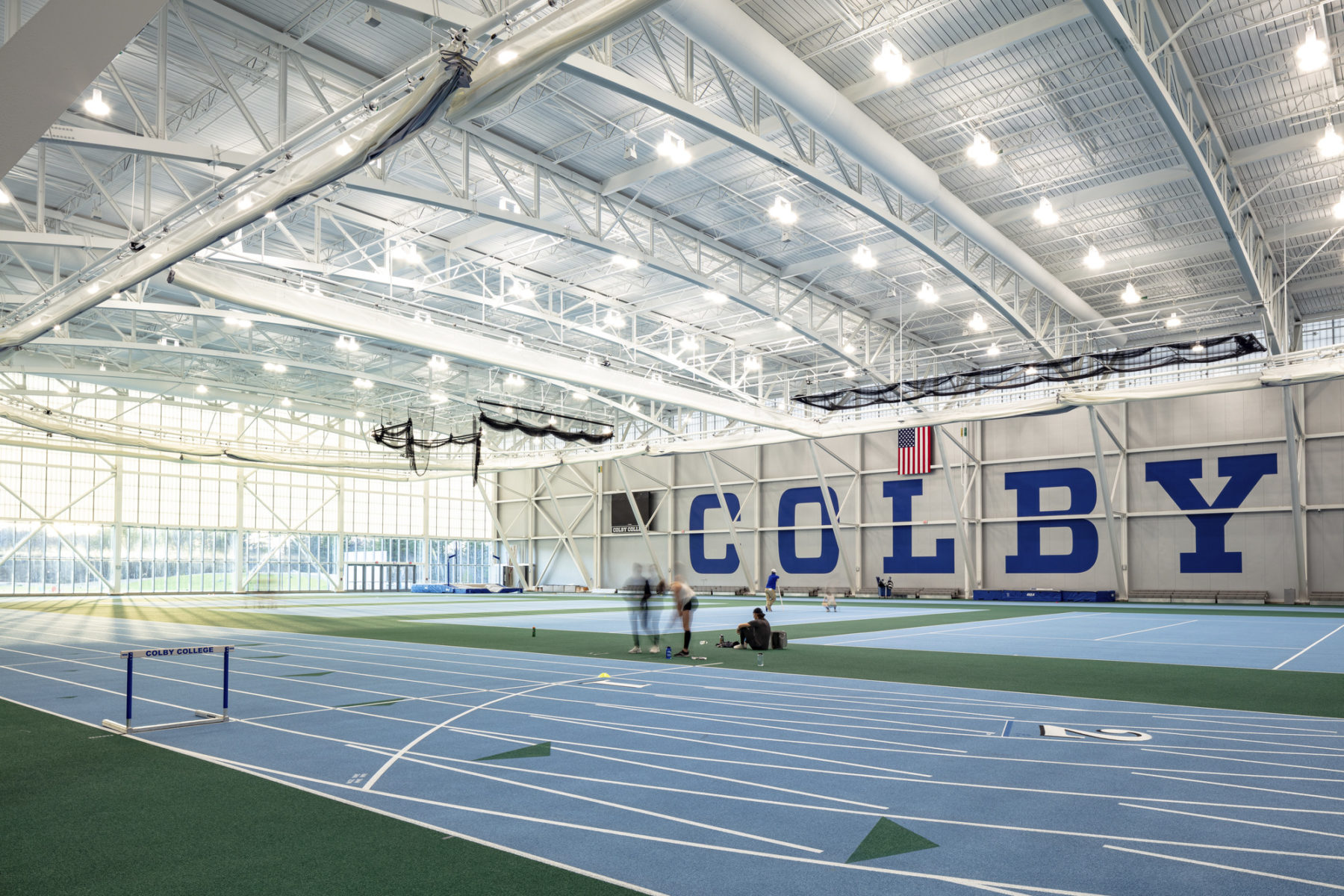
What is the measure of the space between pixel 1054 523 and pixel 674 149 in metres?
32.8

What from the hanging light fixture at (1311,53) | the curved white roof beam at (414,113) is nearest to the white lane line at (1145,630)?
the hanging light fixture at (1311,53)

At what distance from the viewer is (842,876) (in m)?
5.41

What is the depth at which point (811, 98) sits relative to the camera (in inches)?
643

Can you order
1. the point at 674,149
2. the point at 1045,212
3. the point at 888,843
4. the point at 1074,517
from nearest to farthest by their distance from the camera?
the point at 888,843 < the point at 674,149 < the point at 1045,212 < the point at 1074,517

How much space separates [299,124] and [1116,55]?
1966 centimetres

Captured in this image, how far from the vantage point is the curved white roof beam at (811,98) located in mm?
14117

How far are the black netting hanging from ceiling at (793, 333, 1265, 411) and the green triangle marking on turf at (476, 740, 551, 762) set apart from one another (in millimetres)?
24142

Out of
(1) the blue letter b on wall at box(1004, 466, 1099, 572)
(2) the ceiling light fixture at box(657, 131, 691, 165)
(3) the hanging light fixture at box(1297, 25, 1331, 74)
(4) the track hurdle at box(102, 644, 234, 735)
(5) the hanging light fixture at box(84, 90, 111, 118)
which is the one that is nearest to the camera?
(4) the track hurdle at box(102, 644, 234, 735)

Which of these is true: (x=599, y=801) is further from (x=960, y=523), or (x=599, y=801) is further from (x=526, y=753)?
(x=960, y=523)

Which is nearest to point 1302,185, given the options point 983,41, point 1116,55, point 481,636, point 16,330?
point 1116,55

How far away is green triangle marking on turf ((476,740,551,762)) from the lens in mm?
8609

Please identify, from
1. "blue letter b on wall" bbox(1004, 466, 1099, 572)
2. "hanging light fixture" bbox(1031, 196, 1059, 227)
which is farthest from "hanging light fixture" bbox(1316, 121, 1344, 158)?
"blue letter b on wall" bbox(1004, 466, 1099, 572)

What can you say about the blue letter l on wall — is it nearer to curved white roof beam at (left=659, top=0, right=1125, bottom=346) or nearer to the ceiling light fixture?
curved white roof beam at (left=659, top=0, right=1125, bottom=346)

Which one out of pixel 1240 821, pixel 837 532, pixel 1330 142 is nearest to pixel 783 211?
pixel 1330 142
